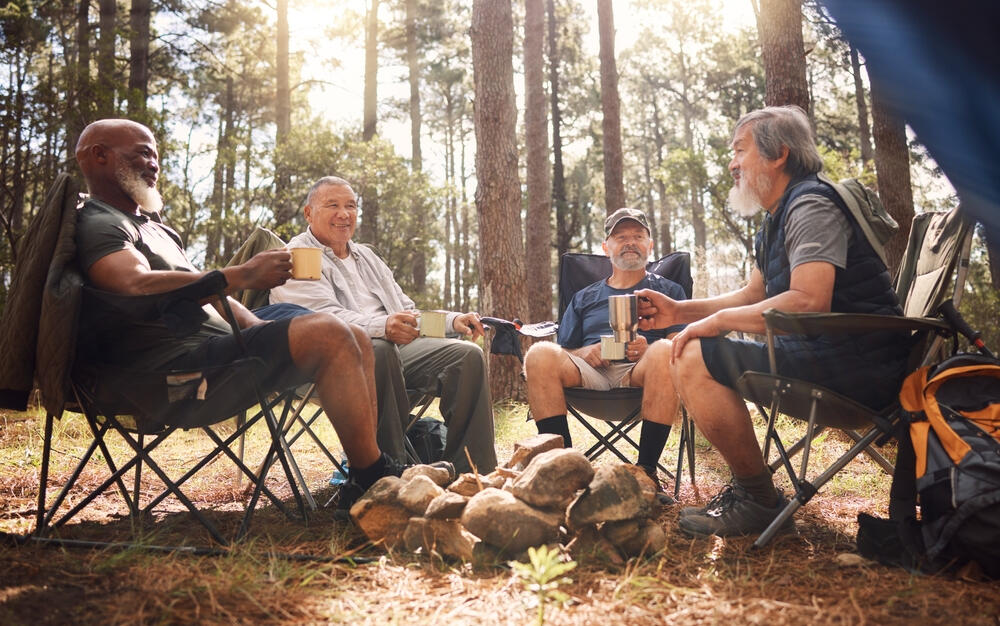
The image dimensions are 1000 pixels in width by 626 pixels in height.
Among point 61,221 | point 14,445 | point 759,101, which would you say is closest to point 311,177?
point 14,445

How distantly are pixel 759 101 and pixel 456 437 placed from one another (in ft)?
58.5

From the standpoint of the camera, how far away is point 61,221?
205 centimetres

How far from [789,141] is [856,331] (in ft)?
2.34

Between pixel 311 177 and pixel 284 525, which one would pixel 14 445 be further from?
pixel 311 177

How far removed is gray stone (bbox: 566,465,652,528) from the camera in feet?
6.03

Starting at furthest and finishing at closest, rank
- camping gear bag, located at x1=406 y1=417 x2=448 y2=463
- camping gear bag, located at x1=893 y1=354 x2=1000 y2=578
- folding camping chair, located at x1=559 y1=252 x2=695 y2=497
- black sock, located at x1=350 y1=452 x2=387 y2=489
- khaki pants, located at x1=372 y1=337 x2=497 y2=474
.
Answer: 1. camping gear bag, located at x1=406 y1=417 x2=448 y2=463
2. khaki pants, located at x1=372 y1=337 x2=497 y2=474
3. folding camping chair, located at x1=559 y1=252 x2=695 y2=497
4. black sock, located at x1=350 y1=452 x2=387 y2=489
5. camping gear bag, located at x1=893 y1=354 x2=1000 y2=578

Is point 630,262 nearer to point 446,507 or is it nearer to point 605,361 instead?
point 605,361

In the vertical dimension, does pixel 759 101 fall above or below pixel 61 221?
above

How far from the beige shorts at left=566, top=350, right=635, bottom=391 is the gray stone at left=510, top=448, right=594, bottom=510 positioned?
36.1 inches

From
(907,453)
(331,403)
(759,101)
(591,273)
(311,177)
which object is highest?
(759,101)

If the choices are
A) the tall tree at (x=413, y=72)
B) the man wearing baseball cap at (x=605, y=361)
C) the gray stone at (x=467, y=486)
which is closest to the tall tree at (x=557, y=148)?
the tall tree at (x=413, y=72)

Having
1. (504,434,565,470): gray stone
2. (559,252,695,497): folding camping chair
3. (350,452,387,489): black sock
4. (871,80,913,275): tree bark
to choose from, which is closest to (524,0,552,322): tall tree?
(871,80,913,275): tree bark

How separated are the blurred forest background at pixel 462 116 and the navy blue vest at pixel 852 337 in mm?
2037

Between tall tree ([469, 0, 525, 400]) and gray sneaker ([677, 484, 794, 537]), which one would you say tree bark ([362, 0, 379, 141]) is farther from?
gray sneaker ([677, 484, 794, 537])
